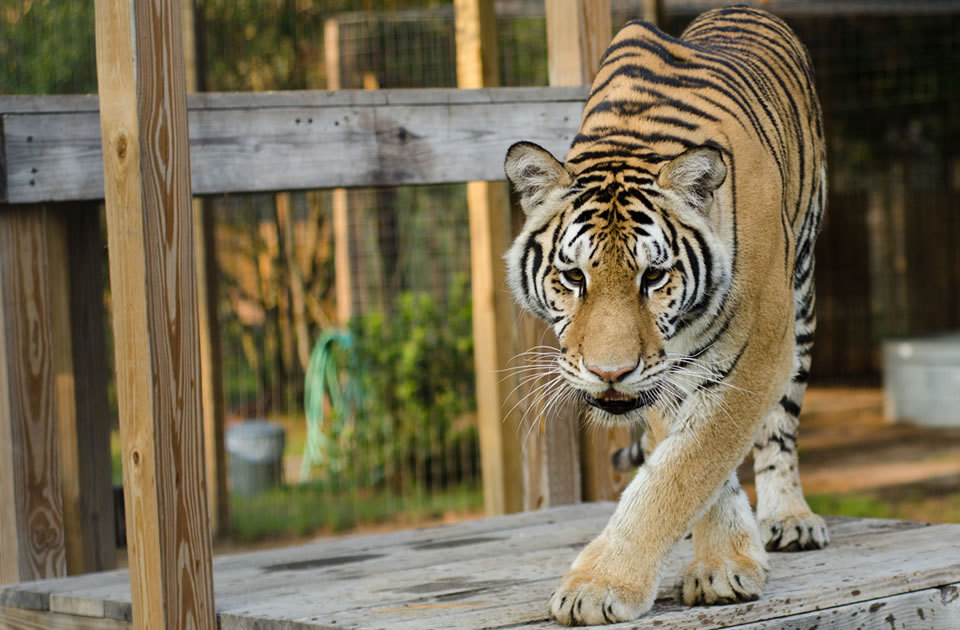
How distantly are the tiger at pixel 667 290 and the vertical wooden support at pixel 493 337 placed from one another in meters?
1.35

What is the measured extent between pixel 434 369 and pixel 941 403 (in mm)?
4105

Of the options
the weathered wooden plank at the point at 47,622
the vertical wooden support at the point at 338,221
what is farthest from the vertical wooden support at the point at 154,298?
the vertical wooden support at the point at 338,221

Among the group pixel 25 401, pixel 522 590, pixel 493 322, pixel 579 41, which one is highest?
pixel 579 41

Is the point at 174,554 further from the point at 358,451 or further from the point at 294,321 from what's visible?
the point at 294,321

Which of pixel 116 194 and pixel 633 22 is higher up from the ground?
pixel 633 22

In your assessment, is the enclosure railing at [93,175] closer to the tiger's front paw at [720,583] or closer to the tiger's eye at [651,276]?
the tiger's eye at [651,276]

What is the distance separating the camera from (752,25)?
339 centimetres

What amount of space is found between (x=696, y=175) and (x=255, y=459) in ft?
17.0

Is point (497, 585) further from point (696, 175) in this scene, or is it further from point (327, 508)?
point (327, 508)

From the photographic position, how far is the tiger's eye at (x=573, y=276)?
237 cm

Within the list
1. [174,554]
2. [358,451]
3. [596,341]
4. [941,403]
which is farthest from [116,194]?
[941,403]

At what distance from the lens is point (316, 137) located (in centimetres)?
331

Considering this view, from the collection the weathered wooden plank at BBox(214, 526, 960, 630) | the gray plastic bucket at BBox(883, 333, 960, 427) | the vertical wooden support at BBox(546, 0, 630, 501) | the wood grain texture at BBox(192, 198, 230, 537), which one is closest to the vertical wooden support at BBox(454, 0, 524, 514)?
the vertical wooden support at BBox(546, 0, 630, 501)

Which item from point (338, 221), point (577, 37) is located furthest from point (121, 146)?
point (338, 221)
